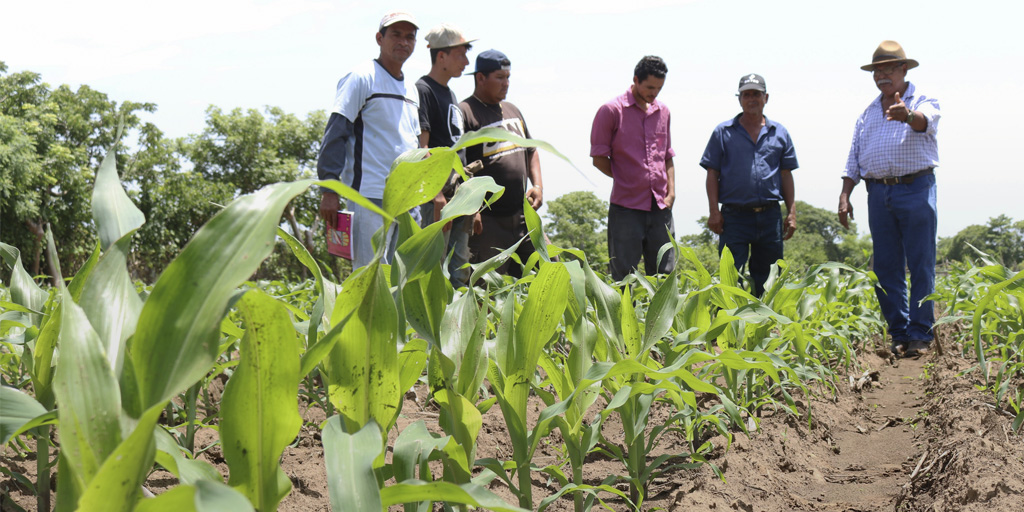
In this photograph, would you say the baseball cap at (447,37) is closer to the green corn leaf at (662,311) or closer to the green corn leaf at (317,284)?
the green corn leaf at (662,311)

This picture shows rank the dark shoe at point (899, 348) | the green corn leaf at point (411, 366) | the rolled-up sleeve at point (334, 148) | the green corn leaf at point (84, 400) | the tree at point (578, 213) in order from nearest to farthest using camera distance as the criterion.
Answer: the green corn leaf at point (84, 400) → the green corn leaf at point (411, 366) → the rolled-up sleeve at point (334, 148) → the dark shoe at point (899, 348) → the tree at point (578, 213)

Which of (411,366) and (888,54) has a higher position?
(888,54)

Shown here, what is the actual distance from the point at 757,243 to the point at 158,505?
4520 millimetres

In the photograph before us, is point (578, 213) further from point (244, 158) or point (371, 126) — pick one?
point (371, 126)

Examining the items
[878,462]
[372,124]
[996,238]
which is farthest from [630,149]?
[996,238]

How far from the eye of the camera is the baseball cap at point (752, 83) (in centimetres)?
Answer: 473

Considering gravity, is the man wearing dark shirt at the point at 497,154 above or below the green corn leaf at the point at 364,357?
above

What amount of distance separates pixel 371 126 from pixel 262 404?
2677mm

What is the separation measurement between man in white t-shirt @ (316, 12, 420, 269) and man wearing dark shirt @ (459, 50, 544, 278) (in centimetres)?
59

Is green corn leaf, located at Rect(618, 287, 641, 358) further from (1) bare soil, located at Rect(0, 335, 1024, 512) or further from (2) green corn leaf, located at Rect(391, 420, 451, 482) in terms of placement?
(2) green corn leaf, located at Rect(391, 420, 451, 482)

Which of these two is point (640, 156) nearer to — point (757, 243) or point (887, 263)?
point (757, 243)

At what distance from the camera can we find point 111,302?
933mm

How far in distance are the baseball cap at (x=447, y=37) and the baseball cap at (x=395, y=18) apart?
12.3 inches

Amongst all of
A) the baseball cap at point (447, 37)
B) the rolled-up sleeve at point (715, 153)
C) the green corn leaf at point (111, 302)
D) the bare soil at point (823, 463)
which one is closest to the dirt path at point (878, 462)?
the bare soil at point (823, 463)
